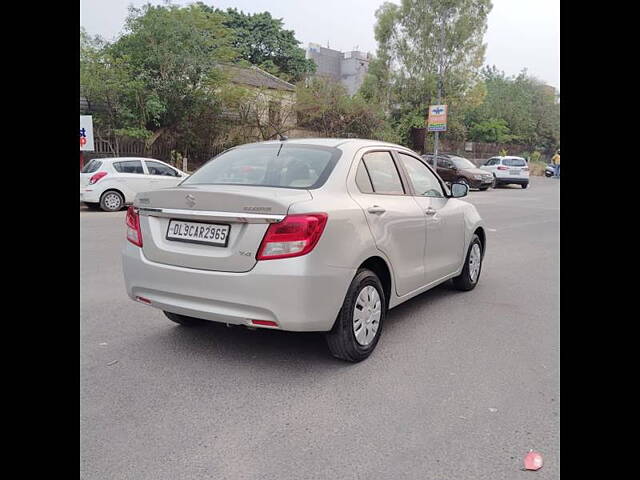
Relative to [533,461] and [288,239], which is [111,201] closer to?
[288,239]

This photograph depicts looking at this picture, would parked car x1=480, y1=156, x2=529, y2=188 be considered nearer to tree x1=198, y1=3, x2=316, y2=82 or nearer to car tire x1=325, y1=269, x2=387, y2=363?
tree x1=198, y1=3, x2=316, y2=82

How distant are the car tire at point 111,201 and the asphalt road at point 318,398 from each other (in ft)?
29.2

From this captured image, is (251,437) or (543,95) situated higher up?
(543,95)

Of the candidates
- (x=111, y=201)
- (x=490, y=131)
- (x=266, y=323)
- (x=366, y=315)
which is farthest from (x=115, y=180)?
(x=490, y=131)

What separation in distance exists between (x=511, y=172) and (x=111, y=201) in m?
20.8

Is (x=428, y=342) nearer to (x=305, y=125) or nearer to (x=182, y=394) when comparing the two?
(x=182, y=394)

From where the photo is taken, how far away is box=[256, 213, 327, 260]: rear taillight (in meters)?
3.41

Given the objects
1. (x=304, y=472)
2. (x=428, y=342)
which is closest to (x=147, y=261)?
(x=304, y=472)

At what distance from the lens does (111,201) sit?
13805 millimetres

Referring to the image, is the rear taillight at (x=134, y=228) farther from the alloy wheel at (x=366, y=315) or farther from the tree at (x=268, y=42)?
the tree at (x=268, y=42)

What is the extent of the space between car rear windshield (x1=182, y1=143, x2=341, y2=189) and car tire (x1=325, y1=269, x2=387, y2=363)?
792 millimetres

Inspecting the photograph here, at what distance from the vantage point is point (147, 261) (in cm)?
388
